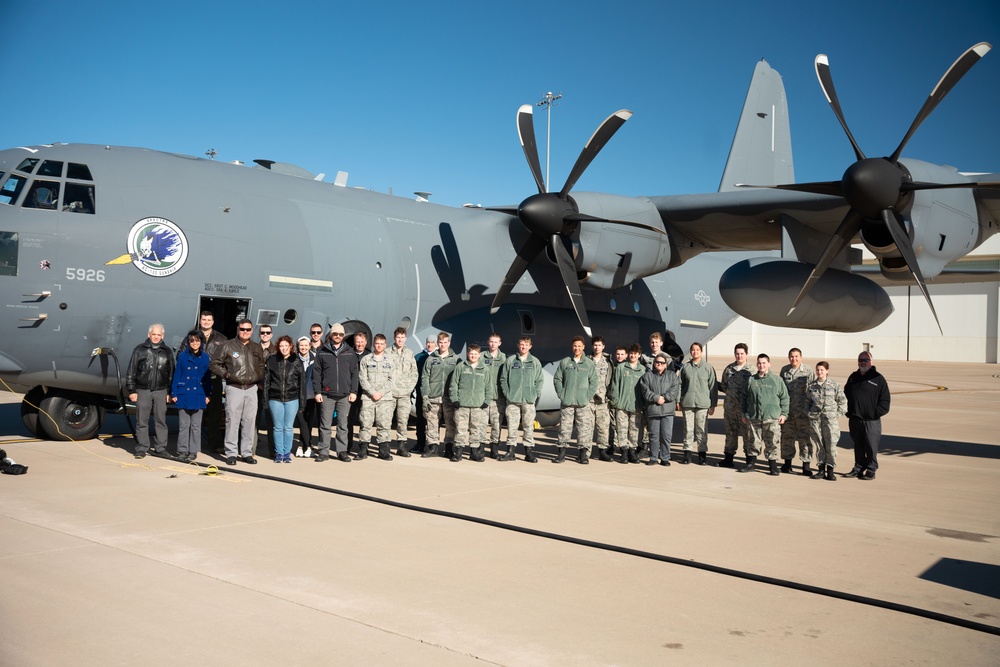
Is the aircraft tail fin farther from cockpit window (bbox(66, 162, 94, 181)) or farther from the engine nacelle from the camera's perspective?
cockpit window (bbox(66, 162, 94, 181))

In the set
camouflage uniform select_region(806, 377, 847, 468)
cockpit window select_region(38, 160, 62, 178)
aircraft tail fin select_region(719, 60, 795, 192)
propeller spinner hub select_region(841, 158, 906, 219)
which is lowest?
camouflage uniform select_region(806, 377, 847, 468)

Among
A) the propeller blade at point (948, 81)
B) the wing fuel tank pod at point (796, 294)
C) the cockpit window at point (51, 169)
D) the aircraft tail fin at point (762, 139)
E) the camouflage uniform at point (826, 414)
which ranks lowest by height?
the camouflage uniform at point (826, 414)

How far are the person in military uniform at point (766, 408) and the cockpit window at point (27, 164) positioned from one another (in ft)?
30.7

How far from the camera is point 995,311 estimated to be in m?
50.0

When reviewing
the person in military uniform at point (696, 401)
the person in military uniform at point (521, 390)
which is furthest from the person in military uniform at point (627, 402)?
the person in military uniform at point (521, 390)

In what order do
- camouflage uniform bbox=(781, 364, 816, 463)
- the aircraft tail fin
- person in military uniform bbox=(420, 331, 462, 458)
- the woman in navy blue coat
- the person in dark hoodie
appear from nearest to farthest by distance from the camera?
→ the woman in navy blue coat → camouflage uniform bbox=(781, 364, 816, 463) → the person in dark hoodie → person in military uniform bbox=(420, 331, 462, 458) → the aircraft tail fin

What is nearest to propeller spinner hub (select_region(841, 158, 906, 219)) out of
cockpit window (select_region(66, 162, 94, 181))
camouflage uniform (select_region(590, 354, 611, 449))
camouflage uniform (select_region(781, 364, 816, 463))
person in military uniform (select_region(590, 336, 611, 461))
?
camouflage uniform (select_region(781, 364, 816, 463))

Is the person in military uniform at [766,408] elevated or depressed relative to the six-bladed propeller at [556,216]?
depressed

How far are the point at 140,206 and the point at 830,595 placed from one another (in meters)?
9.10

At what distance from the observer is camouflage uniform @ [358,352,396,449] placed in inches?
426

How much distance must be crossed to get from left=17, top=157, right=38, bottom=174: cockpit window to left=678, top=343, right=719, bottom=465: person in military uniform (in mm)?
8815

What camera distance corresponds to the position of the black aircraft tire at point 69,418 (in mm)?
11273

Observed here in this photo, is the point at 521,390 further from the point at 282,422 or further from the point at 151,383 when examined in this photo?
the point at 151,383

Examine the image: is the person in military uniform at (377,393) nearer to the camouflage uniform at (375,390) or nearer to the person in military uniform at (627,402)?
the camouflage uniform at (375,390)
